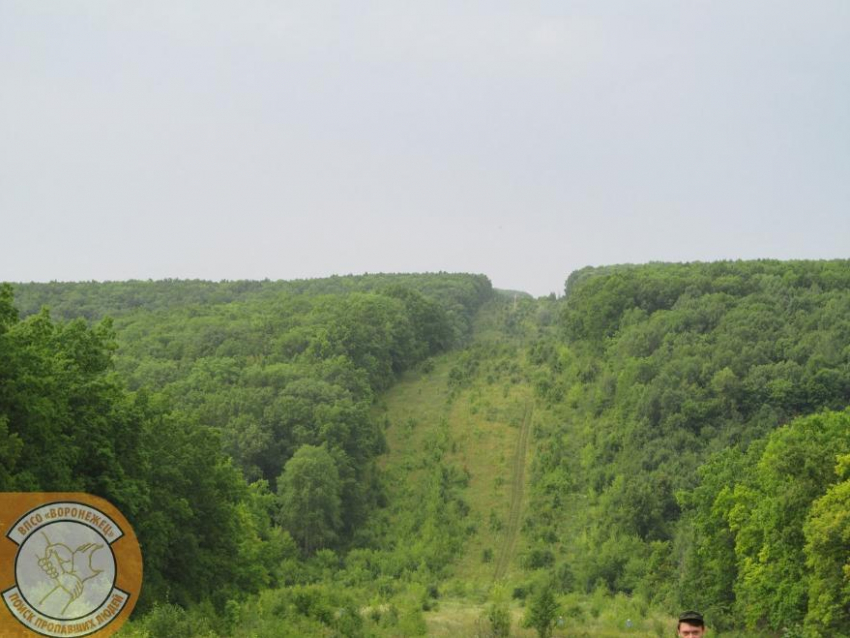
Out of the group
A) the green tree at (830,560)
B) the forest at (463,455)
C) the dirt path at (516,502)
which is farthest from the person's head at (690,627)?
the dirt path at (516,502)

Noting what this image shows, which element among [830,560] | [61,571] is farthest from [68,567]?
[830,560]

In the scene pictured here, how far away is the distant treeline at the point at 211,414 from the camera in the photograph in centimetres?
3038

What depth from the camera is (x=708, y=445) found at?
6347 centimetres

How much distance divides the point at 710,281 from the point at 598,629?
196 ft

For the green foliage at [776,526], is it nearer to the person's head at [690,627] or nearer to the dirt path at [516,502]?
the dirt path at [516,502]

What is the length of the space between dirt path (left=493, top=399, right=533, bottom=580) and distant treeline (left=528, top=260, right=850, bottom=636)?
160cm

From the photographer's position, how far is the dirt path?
6299 cm

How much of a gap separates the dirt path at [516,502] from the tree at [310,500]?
11841 millimetres

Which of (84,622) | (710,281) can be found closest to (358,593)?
(84,622)

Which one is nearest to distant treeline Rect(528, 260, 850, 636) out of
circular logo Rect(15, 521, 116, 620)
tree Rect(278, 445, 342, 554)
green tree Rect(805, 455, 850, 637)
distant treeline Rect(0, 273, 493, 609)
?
green tree Rect(805, 455, 850, 637)

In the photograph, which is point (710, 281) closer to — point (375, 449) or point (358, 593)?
point (375, 449)

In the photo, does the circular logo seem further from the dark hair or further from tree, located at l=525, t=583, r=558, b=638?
tree, located at l=525, t=583, r=558, b=638

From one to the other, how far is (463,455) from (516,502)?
458 inches

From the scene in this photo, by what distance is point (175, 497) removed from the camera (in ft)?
122
